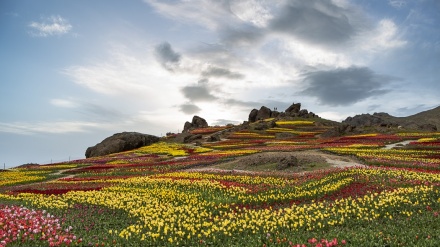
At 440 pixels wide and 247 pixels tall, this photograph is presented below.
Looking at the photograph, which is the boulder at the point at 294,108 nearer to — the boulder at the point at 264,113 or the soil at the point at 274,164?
the boulder at the point at 264,113

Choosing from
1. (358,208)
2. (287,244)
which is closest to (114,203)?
(287,244)

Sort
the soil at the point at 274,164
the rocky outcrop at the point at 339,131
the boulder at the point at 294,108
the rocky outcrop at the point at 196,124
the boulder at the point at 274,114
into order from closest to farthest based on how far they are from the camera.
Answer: the soil at the point at 274,164 < the rocky outcrop at the point at 339,131 < the rocky outcrop at the point at 196,124 < the boulder at the point at 274,114 < the boulder at the point at 294,108

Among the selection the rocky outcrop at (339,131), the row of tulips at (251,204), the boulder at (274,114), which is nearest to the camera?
the row of tulips at (251,204)

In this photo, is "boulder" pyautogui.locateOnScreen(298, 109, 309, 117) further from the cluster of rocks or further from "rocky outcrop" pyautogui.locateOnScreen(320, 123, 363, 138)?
"rocky outcrop" pyautogui.locateOnScreen(320, 123, 363, 138)

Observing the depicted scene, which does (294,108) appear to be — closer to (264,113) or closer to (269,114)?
(269,114)

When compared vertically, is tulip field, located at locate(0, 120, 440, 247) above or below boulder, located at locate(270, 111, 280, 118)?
below

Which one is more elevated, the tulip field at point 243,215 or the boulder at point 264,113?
the boulder at point 264,113

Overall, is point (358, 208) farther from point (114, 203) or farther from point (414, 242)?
point (114, 203)

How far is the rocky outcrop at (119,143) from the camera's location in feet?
259

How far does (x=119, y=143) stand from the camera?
79.8 metres

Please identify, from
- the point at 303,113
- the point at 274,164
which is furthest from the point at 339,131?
the point at 274,164

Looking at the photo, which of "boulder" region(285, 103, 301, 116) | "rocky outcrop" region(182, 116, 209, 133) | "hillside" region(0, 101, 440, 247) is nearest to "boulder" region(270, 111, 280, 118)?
"boulder" region(285, 103, 301, 116)

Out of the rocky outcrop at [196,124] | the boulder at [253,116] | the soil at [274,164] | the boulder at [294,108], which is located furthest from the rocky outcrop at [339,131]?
the rocky outcrop at [196,124]

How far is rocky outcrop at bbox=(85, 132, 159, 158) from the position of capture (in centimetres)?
7881
